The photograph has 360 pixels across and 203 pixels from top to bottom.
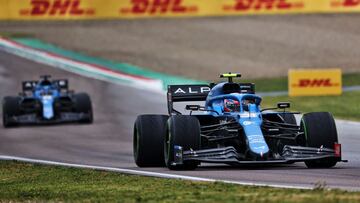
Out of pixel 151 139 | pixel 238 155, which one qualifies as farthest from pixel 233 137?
pixel 151 139

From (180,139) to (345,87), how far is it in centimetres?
2459

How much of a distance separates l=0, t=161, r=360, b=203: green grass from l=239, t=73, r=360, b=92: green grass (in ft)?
79.0

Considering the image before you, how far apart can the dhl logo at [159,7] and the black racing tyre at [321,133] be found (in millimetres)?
38419

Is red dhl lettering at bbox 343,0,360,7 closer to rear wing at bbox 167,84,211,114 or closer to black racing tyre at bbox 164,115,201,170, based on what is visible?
rear wing at bbox 167,84,211,114

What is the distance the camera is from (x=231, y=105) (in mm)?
17484

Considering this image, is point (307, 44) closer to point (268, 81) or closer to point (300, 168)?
point (268, 81)

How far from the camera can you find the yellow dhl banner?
54250 mm

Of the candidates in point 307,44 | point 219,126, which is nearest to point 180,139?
point 219,126

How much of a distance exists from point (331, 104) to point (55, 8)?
2335 cm

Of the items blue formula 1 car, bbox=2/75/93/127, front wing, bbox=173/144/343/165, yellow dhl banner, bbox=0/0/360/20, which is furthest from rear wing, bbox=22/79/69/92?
yellow dhl banner, bbox=0/0/360/20

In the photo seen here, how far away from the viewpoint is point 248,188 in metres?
13.2

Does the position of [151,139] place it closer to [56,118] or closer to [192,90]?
[192,90]

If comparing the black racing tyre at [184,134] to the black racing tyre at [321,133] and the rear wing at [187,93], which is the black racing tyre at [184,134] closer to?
the black racing tyre at [321,133]

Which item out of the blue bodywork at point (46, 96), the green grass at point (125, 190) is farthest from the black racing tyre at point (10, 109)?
the green grass at point (125, 190)
